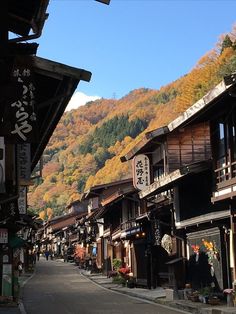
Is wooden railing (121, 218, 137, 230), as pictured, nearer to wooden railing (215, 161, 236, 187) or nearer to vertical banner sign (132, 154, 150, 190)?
vertical banner sign (132, 154, 150, 190)

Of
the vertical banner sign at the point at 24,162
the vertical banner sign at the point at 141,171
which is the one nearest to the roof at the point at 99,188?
the vertical banner sign at the point at 141,171

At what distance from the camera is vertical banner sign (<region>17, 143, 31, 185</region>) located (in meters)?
17.4

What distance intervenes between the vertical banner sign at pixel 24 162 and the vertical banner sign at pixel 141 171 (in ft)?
46.3

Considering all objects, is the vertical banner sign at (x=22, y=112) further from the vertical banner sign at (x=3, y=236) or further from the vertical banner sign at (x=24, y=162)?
the vertical banner sign at (x=3, y=236)

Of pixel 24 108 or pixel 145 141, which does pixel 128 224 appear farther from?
pixel 24 108

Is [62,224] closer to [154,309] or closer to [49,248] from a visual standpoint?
[49,248]

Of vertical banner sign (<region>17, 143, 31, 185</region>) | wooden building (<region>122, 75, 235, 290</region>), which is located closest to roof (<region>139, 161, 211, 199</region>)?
wooden building (<region>122, 75, 235, 290</region>)

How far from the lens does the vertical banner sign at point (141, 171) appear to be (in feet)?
104

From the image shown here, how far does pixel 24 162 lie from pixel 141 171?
1482cm

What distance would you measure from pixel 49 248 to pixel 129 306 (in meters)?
127

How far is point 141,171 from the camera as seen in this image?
31.9m

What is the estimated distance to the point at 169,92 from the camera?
531 feet

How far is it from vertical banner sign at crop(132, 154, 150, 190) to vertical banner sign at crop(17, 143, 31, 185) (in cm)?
1410

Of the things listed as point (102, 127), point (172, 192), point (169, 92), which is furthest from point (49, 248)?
point (172, 192)
